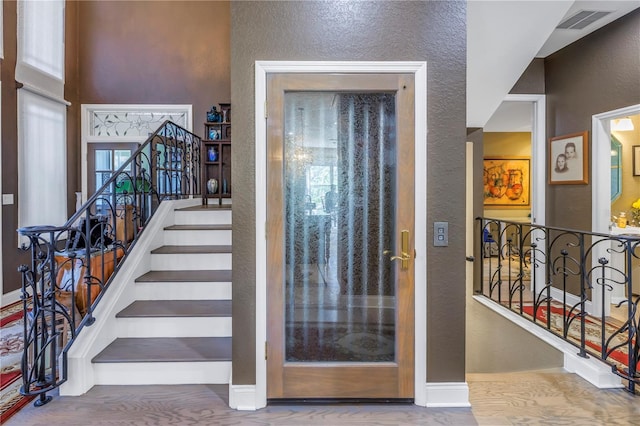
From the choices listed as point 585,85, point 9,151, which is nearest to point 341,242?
point 585,85

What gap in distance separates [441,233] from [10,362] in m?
3.39

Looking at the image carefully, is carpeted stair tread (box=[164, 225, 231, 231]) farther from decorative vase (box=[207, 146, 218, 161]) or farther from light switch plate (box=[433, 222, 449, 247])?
light switch plate (box=[433, 222, 449, 247])

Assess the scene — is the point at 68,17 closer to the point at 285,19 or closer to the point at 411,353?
the point at 285,19

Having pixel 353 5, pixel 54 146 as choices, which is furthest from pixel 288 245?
pixel 54 146

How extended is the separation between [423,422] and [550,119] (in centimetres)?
474

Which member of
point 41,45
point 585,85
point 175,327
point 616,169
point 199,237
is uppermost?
point 41,45

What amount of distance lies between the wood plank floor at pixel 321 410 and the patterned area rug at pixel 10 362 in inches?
4.2

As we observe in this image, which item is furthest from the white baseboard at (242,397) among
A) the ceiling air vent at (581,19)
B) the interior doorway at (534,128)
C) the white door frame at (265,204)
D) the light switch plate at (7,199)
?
the ceiling air vent at (581,19)

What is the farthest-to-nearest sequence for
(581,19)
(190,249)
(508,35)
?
(581,19)
(190,249)
(508,35)

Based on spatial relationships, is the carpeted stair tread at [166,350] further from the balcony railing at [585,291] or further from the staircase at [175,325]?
the balcony railing at [585,291]

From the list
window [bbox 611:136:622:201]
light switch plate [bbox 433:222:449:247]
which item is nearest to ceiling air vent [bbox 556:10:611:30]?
window [bbox 611:136:622:201]

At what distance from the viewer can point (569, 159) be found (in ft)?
15.9

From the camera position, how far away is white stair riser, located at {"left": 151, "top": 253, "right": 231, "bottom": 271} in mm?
3547

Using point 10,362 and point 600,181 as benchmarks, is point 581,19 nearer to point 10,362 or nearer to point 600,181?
point 600,181
